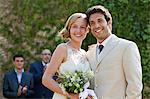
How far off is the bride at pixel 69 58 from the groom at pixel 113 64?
6.5 inches

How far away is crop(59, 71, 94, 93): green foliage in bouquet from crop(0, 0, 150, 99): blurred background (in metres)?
4.56

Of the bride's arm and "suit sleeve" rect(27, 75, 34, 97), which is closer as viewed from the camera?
the bride's arm

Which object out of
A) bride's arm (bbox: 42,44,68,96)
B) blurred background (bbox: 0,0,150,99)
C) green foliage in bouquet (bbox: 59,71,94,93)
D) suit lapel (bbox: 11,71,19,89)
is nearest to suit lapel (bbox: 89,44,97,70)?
green foliage in bouquet (bbox: 59,71,94,93)

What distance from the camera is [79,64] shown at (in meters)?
4.09

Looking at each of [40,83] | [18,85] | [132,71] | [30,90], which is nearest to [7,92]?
[18,85]

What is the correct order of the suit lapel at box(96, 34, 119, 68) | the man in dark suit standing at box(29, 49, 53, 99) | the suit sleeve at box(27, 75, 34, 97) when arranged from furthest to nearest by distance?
the man in dark suit standing at box(29, 49, 53, 99) → the suit sleeve at box(27, 75, 34, 97) → the suit lapel at box(96, 34, 119, 68)

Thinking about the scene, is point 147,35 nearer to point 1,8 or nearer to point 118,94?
point 1,8

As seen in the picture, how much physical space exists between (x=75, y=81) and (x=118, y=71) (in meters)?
0.38

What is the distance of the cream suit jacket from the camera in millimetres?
3742

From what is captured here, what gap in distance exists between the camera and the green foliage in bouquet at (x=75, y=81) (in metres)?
3.83

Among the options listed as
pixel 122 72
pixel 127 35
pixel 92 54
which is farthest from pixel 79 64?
pixel 127 35

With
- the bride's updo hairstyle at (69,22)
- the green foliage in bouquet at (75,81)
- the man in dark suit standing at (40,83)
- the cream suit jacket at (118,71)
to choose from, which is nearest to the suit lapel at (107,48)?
the cream suit jacket at (118,71)

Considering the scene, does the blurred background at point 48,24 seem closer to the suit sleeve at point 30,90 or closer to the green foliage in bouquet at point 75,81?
the suit sleeve at point 30,90

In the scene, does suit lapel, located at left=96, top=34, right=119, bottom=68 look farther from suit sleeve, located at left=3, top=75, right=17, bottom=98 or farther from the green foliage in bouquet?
suit sleeve, located at left=3, top=75, right=17, bottom=98
